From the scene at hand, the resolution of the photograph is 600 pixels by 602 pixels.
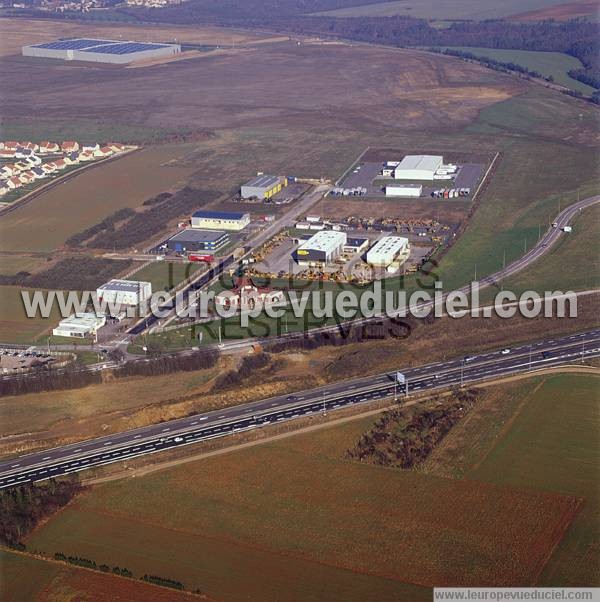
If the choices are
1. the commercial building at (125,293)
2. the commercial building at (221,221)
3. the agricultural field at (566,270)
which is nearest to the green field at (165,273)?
the commercial building at (125,293)

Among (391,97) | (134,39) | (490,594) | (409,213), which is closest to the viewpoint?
(490,594)

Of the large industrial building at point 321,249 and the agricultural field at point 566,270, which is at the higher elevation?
the large industrial building at point 321,249

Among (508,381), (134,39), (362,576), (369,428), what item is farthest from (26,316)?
(134,39)

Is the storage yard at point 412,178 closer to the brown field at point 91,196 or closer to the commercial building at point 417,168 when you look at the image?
the commercial building at point 417,168

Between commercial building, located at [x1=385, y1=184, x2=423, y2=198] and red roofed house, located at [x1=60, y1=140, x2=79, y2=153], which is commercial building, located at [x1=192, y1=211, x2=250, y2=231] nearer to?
commercial building, located at [x1=385, y1=184, x2=423, y2=198]

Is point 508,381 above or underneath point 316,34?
underneath

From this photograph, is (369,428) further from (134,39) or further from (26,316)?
(134,39)

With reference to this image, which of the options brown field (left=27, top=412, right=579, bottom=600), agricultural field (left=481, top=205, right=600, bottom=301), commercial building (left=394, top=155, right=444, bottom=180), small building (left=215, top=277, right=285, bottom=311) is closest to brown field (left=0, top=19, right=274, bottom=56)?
commercial building (left=394, top=155, right=444, bottom=180)
